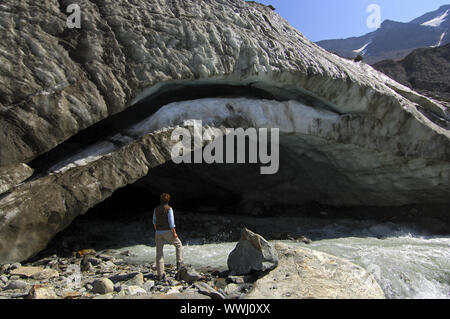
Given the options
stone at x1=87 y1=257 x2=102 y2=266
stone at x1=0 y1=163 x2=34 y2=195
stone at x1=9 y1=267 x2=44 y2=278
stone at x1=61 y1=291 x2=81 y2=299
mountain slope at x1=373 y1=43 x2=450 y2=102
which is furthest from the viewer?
mountain slope at x1=373 y1=43 x2=450 y2=102

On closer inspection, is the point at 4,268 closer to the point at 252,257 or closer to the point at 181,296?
the point at 181,296

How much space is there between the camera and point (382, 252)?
6879 millimetres

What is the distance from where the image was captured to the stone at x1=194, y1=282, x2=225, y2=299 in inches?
154

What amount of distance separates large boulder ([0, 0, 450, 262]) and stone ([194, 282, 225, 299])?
2543 mm

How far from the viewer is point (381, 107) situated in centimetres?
911

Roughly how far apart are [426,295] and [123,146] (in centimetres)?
561

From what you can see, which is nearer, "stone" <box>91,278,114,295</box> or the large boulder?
"stone" <box>91,278,114,295</box>

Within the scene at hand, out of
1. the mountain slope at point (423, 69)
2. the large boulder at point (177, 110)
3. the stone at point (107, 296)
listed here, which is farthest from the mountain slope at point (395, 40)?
the stone at point (107, 296)

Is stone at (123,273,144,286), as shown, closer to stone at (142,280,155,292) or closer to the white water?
stone at (142,280,155,292)

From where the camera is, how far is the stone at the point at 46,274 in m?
4.60

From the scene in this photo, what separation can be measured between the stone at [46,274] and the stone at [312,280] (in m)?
2.86

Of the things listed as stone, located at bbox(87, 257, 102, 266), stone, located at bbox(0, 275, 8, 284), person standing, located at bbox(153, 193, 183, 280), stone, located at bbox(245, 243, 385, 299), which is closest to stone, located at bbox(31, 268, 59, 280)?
stone, located at bbox(0, 275, 8, 284)

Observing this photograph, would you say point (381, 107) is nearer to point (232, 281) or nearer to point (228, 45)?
point (228, 45)

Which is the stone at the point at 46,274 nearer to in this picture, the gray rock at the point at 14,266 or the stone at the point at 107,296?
the gray rock at the point at 14,266
